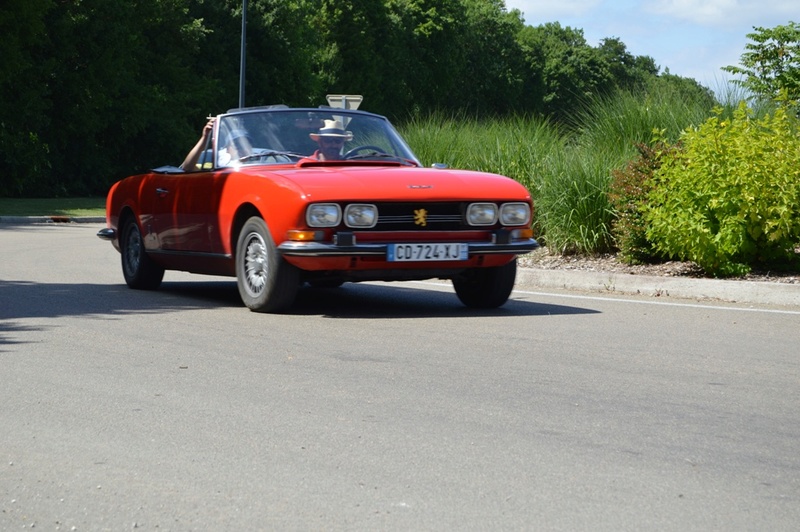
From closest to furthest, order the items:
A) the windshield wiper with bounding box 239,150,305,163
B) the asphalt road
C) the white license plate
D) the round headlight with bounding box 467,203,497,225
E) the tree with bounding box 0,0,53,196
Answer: the asphalt road
the white license plate
the round headlight with bounding box 467,203,497,225
the windshield wiper with bounding box 239,150,305,163
the tree with bounding box 0,0,53,196

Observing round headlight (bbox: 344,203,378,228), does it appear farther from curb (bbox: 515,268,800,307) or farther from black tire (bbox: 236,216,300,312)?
curb (bbox: 515,268,800,307)

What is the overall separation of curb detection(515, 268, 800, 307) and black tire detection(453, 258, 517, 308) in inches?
81.7

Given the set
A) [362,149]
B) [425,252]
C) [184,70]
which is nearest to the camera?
[425,252]

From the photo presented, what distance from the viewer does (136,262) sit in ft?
41.7

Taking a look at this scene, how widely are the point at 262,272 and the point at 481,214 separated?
172 cm

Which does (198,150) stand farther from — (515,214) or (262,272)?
(515,214)

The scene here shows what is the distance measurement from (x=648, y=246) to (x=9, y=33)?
118 ft

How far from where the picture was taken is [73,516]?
4379 mm

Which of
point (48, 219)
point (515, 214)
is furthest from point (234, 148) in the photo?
point (48, 219)

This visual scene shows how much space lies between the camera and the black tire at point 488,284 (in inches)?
423

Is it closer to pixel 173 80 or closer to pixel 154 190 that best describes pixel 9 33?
pixel 173 80

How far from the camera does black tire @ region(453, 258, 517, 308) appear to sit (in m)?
10.7

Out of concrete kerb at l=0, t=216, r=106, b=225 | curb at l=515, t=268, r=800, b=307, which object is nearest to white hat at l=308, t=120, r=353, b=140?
curb at l=515, t=268, r=800, b=307

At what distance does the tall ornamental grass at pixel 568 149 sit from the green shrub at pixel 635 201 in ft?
1.52
